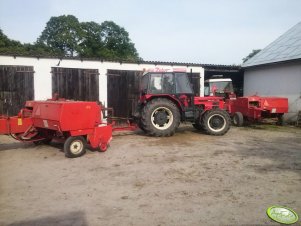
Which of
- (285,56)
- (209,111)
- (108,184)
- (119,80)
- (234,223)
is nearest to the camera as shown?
(234,223)

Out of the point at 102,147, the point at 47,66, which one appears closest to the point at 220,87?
the point at 47,66

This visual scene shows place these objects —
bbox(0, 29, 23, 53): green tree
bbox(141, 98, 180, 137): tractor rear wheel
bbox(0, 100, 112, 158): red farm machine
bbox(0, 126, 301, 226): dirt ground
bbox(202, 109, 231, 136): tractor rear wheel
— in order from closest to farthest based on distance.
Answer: bbox(0, 126, 301, 226): dirt ground → bbox(0, 100, 112, 158): red farm machine → bbox(141, 98, 180, 137): tractor rear wheel → bbox(202, 109, 231, 136): tractor rear wheel → bbox(0, 29, 23, 53): green tree

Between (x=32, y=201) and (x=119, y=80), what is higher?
(x=119, y=80)

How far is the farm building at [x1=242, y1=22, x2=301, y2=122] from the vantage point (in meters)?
13.8

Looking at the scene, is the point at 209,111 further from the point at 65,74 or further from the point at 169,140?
the point at 65,74

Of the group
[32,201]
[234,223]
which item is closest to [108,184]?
[32,201]

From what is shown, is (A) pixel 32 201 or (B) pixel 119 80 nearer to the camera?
(A) pixel 32 201

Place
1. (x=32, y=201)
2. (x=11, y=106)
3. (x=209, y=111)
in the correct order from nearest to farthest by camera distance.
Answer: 1. (x=32, y=201)
2. (x=209, y=111)
3. (x=11, y=106)

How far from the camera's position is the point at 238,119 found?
490 inches

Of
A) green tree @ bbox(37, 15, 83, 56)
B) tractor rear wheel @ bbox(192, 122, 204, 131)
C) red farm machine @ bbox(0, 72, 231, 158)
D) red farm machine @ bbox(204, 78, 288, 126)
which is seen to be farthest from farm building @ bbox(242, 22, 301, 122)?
green tree @ bbox(37, 15, 83, 56)

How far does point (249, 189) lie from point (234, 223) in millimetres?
1285

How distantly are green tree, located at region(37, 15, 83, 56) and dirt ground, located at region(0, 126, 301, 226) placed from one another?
36602 mm

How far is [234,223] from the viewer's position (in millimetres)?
3572

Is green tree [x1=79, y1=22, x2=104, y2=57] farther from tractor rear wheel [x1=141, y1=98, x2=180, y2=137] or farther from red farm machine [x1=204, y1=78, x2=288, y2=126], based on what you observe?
tractor rear wheel [x1=141, y1=98, x2=180, y2=137]
